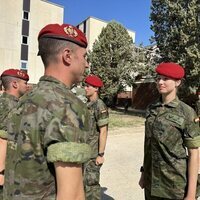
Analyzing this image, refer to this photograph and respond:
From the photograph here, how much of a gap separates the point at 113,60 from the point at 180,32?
10626 millimetres

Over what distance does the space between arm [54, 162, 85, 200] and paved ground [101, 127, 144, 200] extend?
417cm

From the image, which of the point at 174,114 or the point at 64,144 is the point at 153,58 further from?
the point at 64,144

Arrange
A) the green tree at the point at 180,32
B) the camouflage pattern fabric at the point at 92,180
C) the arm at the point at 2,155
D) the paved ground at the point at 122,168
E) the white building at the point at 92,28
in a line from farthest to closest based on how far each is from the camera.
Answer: the white building at the point at 92,28, the green tree at the point at 180,32, the paved ground at the point at 122,168, the camouflage pattern fabric at the point at 92,180, the arm at the point at 2,155

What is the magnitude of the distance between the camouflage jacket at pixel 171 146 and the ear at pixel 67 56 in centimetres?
160

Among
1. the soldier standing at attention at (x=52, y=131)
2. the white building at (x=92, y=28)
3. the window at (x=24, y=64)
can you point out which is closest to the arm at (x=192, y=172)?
the soldier standing at attention at (x=52, y=131)

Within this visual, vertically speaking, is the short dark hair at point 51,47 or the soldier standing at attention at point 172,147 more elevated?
the short dark hair at point 51,47

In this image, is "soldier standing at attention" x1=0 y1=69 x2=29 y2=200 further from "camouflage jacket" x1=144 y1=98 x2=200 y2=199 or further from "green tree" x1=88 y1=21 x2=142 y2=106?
"green tree" x1=88 y1=21 x2=142 y2=106

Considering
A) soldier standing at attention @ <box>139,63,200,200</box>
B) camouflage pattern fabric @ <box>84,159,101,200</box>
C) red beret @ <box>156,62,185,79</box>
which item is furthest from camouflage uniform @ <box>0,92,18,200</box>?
red beret @ <box>156,62,185,79</box>

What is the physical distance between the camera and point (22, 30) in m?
29.6

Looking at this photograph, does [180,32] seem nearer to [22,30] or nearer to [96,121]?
[22,30]

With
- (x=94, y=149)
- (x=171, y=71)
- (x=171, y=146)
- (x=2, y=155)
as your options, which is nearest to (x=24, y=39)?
(x=94, y=149)

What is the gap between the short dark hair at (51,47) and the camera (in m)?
1.63

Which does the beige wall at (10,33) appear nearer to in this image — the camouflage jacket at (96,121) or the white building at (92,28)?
the white building at (92,28)

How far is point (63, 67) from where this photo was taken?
167 centimetres
